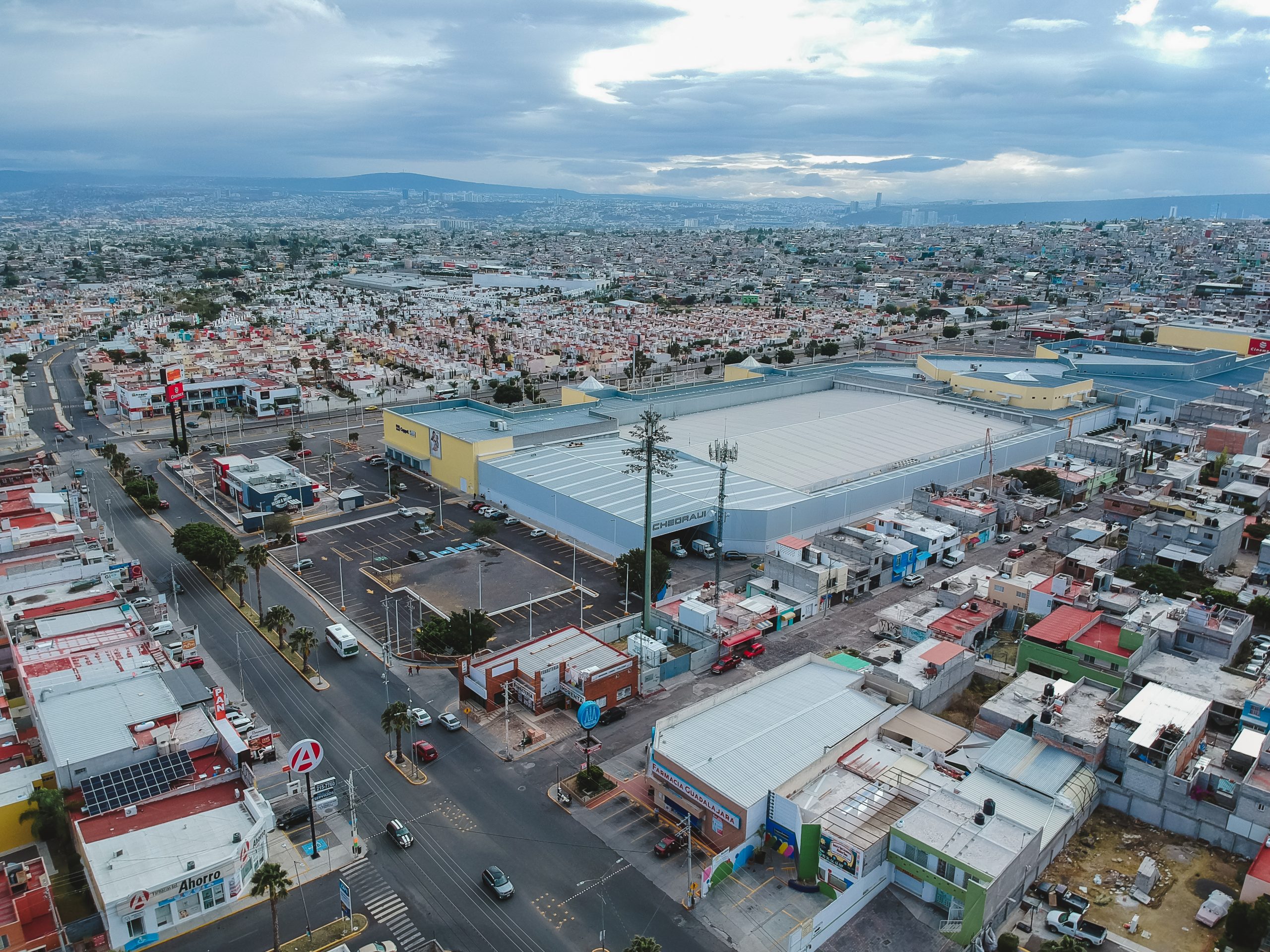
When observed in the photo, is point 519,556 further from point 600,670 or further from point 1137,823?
point 1137,823

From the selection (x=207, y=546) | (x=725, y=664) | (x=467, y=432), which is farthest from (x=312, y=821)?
(x=467, y=432)

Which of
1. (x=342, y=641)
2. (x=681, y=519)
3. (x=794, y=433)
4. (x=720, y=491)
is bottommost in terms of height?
(x=342, y=641)

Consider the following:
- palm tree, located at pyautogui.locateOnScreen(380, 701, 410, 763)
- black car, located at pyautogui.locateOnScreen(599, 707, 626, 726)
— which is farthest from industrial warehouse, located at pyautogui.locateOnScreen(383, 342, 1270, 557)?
palm tree, located at pyautogui.locateOnScreen(380, 701, 410, 763)

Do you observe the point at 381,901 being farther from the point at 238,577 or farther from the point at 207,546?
the point at 207,546

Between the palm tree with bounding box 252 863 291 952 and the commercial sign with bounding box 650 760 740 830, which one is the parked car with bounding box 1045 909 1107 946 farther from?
the palm tree with bounding box 252 863 291 952

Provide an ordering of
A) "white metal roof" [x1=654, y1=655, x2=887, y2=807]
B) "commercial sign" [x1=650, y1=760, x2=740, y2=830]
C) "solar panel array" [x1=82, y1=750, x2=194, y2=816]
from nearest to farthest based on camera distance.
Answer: "solar panel array" [x1=82, y1=750, x2=194, y2=816] → "commercial sign" [x1=650, y1=760, x2=740, y2=830] → "white metal roof" [x1=654, y1=655, x2=887, y2=807]

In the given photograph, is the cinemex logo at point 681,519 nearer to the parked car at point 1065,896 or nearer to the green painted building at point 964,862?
the green painted building at point 964,862
